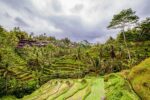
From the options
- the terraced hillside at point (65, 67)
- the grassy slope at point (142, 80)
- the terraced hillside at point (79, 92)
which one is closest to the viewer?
the grassy slope at point (142, 80)

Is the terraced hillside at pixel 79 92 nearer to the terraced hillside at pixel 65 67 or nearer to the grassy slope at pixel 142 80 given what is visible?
the grassy slope at pixel 142 80

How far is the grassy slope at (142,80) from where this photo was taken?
1805 cm

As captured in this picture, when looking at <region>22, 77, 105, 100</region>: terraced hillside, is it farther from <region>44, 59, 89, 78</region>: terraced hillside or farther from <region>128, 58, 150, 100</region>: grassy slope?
<region>44, 59, 89, 78</region>: terraced hillside

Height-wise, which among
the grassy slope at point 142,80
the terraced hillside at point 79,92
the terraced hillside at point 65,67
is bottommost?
the terraced hillside at point 79,92

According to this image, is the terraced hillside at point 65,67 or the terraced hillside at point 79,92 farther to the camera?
the terraced hillside at point 65,67

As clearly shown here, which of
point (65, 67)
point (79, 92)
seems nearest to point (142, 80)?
point (79, 92)

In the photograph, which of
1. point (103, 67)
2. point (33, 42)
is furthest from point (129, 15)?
point (33, 42)

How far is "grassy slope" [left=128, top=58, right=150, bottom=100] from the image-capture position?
59.2 feet

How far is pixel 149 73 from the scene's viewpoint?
18.8 meters

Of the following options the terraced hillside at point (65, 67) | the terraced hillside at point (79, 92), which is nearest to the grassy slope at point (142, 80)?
the terraced hillside at point (79, 92)

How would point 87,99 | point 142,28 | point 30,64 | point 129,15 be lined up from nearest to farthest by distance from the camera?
point 87,99 < point 129,15 < point 142,28 < point 30,64

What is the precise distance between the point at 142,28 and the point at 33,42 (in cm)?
11176

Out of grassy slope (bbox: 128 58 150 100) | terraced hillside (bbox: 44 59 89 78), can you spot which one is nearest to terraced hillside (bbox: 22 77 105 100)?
grassy slope (bbox: 128 58 150 100)

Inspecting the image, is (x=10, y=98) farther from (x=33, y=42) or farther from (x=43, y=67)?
(x=33, y=42)
